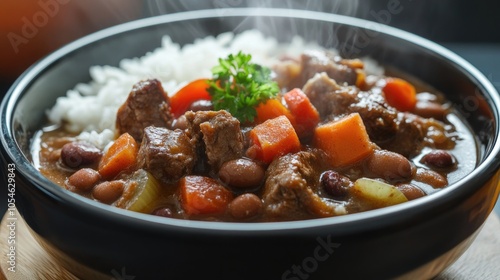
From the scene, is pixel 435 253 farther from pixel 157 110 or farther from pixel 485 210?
pixel 157 110

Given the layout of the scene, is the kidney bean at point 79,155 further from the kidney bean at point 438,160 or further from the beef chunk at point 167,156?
the kidney bean at point 438,160

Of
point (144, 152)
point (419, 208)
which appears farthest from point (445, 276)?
point (144, 152)

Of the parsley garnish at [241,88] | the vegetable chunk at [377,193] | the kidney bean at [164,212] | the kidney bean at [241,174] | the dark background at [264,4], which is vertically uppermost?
the parsley garnish at [241,88]

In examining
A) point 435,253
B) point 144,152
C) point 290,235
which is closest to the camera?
point 290,235

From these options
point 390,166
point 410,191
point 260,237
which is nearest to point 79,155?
point 260,237

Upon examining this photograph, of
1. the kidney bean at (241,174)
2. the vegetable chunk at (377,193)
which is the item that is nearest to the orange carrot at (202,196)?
the kidney bean at (241,174)

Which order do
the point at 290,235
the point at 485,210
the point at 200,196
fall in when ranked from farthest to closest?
1. the point at 200,196
2. the point at 485,210
3. the point at 290,235

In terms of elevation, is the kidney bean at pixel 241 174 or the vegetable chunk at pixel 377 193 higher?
the kidney bean at pixel 241 174
